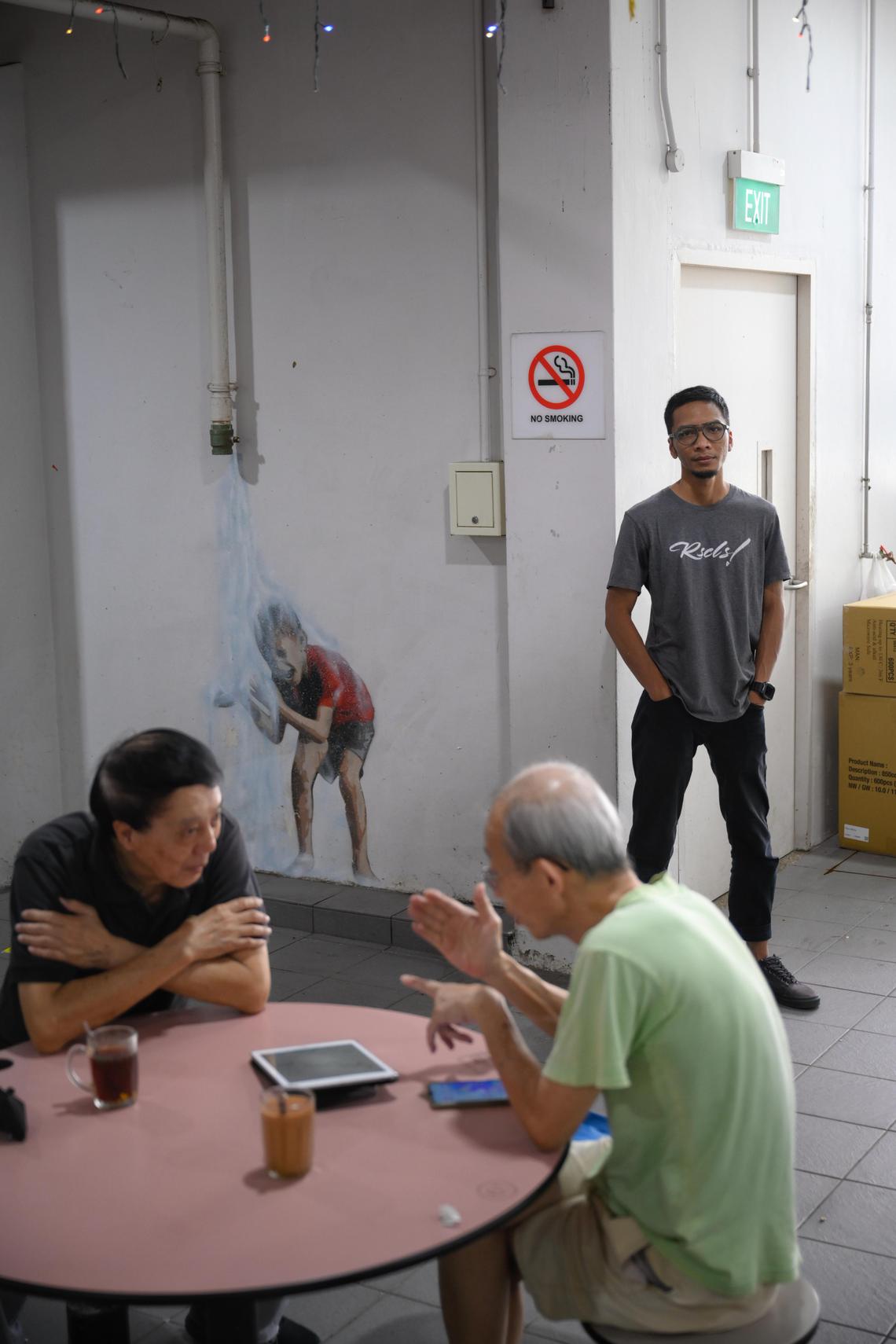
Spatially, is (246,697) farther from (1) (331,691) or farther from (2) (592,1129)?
(2) (592,1129)

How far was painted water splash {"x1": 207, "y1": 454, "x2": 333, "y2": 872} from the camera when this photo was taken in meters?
5.45

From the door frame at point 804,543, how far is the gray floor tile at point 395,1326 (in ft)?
11.5

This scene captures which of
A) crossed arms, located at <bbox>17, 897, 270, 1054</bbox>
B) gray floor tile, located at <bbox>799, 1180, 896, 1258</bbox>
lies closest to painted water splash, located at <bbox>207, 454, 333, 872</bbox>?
gray floor tile, located at <bbox>799, 1180, 896, 1258</bbox>

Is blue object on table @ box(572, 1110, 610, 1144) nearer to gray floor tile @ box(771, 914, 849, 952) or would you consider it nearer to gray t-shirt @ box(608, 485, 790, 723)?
gray t-shirt @ box(608, 485, 790, 723)

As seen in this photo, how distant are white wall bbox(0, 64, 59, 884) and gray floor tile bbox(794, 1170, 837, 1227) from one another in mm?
3556

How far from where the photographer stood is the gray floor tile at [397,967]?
479cm

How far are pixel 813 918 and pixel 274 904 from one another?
1936mm

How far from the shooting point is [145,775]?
2.51m

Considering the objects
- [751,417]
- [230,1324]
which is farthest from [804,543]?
[230,1324]

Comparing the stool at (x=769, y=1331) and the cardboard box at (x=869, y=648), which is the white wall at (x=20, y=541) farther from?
the stool at (x=769, y=1331)

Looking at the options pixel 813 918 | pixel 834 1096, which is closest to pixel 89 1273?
pixel 834 1096

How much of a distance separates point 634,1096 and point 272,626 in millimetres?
3579

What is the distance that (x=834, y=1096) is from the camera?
152 inches

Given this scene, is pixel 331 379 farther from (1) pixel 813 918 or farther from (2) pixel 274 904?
(1) pixel 813 918
